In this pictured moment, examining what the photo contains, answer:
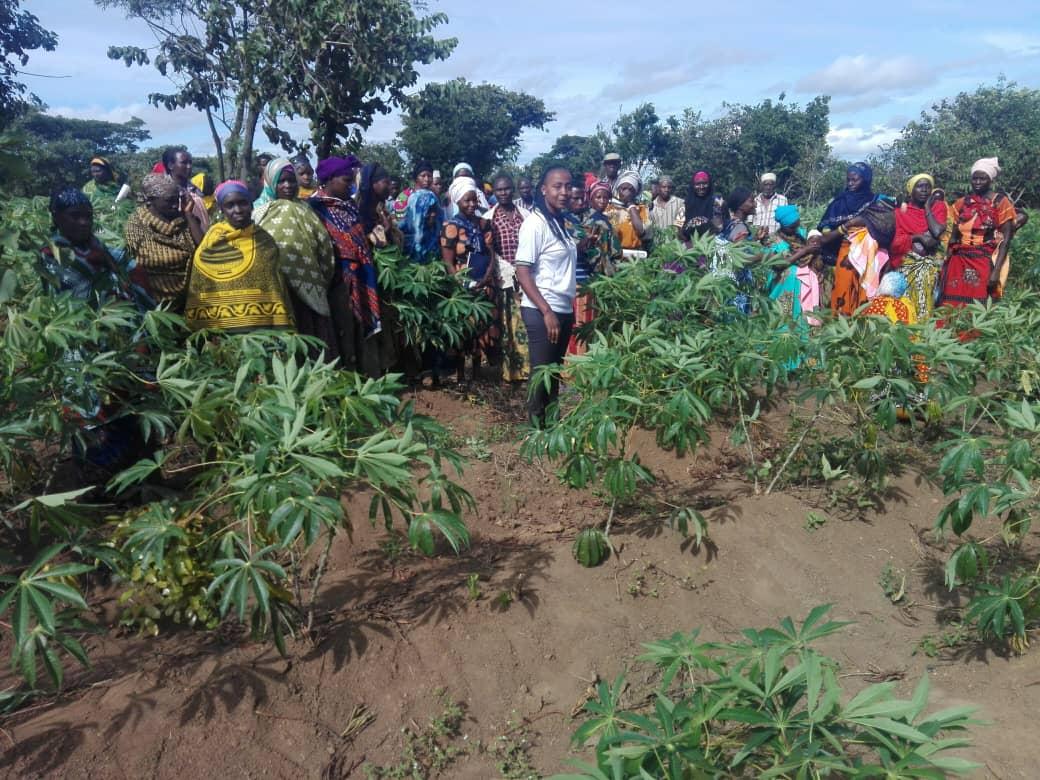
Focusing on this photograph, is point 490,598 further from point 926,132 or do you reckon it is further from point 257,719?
point 926,132

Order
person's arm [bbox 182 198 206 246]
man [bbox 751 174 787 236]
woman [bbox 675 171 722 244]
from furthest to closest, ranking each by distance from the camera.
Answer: man [bbox 751 174 787 236] < woman [bbox 675 171 722 244] < person's arm [bbox 182 198 206 246]

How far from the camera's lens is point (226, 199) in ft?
11.5

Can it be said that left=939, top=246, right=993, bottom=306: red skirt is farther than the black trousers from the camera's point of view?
Yes

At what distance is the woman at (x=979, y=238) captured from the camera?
6.18 meters

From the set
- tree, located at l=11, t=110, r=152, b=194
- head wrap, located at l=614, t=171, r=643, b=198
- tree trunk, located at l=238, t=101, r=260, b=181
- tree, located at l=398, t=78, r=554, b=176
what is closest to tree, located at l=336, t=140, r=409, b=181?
tree, located at l=398, t=78, r=554, b=176

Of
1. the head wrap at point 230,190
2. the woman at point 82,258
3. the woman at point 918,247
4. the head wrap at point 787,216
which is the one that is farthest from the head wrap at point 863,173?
the woman at point 82,258

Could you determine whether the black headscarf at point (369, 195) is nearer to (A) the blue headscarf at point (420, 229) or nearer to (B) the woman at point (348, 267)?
(B) the woman at point (348, 267)

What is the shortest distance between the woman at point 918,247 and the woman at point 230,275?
3.60 meters

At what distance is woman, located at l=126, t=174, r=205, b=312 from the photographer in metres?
3.55

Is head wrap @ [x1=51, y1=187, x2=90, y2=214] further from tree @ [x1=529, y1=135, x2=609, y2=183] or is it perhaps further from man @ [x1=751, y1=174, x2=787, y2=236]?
tree @ [x1=529, y1=135, x2=609, y2=183]

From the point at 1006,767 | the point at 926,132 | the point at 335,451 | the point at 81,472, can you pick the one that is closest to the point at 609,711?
the point at 335,451

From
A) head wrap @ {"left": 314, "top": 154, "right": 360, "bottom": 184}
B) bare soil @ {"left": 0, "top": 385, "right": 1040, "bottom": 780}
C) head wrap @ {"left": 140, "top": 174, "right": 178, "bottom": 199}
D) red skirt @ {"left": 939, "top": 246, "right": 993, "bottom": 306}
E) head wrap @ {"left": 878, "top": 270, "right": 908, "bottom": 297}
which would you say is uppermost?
head wrap @ {"left": 314, "top": 154, "right": 360, "bottom": 184}

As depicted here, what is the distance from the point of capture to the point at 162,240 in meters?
3.57

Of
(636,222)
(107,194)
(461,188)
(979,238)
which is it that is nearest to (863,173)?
(979,238)
